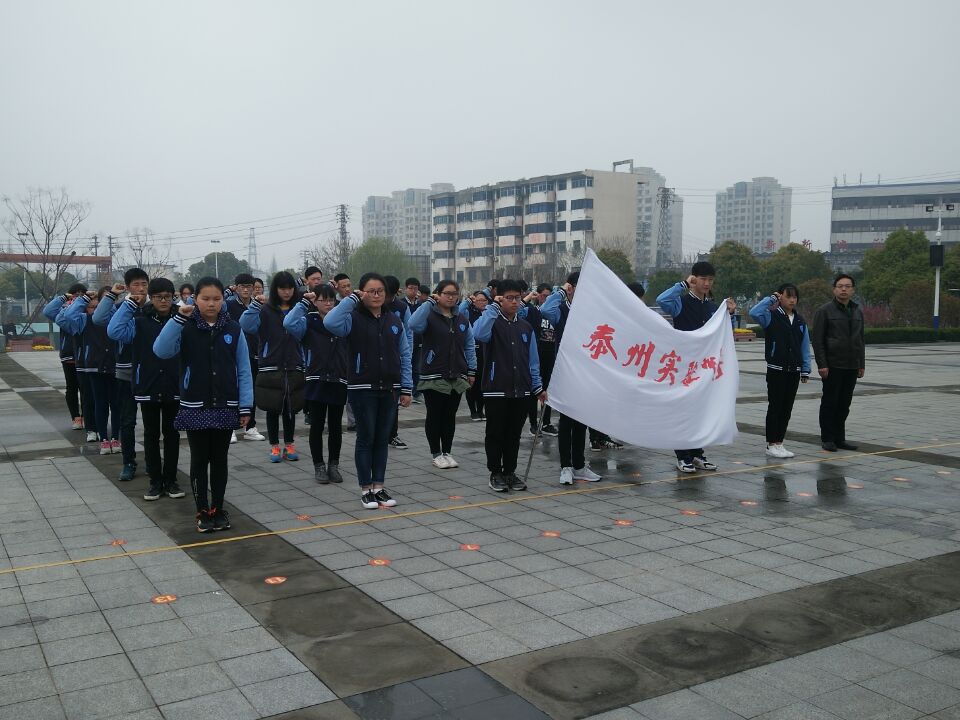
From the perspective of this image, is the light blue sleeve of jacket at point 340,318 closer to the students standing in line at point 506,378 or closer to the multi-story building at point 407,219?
the students standing in line at point 506,378

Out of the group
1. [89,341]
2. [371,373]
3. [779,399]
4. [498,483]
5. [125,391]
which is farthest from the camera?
[779,399]

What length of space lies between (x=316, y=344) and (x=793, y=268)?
49.0 m

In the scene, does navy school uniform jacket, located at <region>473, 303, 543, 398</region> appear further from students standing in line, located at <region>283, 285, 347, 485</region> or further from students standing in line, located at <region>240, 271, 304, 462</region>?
students standing in line, located at <region>240, 271, 304, 462</region>

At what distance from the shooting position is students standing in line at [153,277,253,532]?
5.95 metres

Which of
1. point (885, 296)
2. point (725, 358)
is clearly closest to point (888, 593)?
point (725, 358)

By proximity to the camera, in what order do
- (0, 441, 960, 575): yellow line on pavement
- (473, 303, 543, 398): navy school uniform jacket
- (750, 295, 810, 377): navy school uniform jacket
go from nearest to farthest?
(0, 441, 960, 575): yellow line on pavement, (473, 303, 543, 398): navy school uniform jacket, (750, 295, 810, 377): navy school uniform jacket

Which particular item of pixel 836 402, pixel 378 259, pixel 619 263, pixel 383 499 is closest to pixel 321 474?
pixel 383 499

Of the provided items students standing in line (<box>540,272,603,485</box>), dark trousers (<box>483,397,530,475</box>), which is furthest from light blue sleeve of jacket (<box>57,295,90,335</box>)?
students standing in line (<box>540,272,603,485</box>)

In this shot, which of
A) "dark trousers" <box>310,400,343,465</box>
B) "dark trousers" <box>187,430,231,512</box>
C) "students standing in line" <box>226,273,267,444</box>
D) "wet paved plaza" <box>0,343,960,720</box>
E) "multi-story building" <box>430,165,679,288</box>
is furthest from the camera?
"multi-story building" <box>430,165,679,288</box>

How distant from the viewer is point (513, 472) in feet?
24.7

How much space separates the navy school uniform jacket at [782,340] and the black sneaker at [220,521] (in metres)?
5.81

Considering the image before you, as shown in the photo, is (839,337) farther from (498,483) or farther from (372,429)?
(372,429)

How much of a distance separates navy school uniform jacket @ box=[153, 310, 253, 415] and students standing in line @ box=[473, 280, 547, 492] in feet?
7.14

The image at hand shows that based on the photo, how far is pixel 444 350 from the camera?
26.5ft
